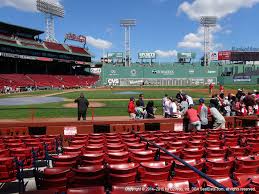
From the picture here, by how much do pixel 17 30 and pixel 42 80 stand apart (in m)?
18.1

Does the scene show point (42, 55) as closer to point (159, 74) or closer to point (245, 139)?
point (159, 74)

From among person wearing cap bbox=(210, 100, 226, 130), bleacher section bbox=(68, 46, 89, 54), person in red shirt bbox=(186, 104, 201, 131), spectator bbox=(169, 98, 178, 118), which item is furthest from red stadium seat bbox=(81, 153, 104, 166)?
bleacher section bbox=(68, 46, 89, 54)

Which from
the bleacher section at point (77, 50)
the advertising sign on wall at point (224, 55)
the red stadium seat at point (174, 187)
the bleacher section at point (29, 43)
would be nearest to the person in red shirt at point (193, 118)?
the red stadium seat at point (174, 187)

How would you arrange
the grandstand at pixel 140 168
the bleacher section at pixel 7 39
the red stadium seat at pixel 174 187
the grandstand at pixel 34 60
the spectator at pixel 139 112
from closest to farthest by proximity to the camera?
the red stadium seat at pixel 174 187
the grandstand at pixel 140 168
the spectator at pixel 139 112
the bleacher section at pixel 7 39
the grandstand at pixel 34 60

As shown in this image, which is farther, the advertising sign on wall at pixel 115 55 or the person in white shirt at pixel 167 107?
the advertising sign on wall at pixel 115 55

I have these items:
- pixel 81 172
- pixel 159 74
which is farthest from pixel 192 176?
pixel 159 74

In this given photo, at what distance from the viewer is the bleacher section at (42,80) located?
6203 cm

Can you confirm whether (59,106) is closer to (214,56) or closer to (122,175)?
(122,175)

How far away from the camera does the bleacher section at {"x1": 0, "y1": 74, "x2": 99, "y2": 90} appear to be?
6203 cm

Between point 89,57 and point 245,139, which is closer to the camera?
point 245,139

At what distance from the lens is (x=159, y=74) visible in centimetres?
9150

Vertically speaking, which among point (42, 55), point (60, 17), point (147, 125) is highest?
point (60, 17)

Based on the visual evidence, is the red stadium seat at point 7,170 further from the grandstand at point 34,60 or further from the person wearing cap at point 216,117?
the grandstand at point 34,60

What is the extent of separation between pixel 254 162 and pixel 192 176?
165 cm
